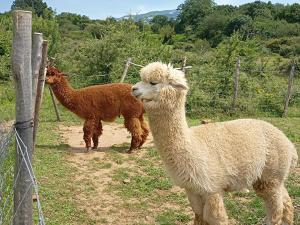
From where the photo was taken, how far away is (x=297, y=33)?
35.3 m

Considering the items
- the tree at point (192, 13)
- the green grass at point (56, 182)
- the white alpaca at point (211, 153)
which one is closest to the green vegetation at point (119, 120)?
the green grass at point (56, 182)

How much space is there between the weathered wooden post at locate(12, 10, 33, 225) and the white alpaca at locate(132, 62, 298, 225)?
102cm

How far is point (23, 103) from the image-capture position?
2.69 m

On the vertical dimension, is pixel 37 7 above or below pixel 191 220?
above

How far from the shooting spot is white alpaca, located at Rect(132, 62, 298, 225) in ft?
11.2

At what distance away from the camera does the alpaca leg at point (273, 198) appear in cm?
409

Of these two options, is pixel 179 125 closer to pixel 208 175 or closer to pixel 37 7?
pixel 208 175

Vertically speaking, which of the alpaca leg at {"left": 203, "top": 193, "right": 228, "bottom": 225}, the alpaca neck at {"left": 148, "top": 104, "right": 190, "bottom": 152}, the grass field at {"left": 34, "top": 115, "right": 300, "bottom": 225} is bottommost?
the grass field at {"left": 34, "top": 115, "right": 300, "bottom": 225}

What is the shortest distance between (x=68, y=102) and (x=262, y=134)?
450 centimetres

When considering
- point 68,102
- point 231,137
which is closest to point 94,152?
point 68,102

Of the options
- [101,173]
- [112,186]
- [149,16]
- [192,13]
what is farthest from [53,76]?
[192,13]

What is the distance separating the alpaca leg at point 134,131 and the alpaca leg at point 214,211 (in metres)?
3.96

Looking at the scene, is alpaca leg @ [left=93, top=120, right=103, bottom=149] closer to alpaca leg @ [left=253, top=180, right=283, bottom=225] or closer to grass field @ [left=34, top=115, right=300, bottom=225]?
grass field @ [left=34, top=115, right=300, bottom=225]

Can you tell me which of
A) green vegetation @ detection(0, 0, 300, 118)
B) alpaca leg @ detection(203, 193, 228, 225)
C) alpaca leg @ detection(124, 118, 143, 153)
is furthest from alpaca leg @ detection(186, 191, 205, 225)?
green vegetation @ detection(0, 0, 300, 118)
